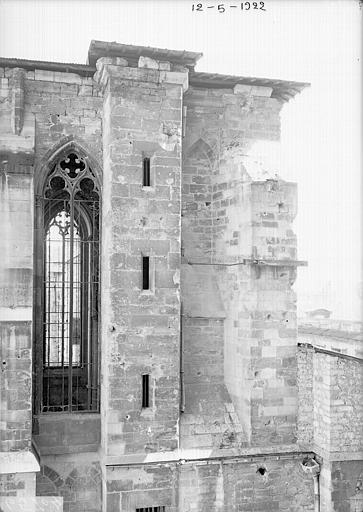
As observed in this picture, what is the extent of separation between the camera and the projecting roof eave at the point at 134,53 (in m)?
10.2

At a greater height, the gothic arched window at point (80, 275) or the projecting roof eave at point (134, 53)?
the projecting roof eave at point (134, 53)

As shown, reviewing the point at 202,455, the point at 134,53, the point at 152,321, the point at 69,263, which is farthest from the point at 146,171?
the point at 202,455

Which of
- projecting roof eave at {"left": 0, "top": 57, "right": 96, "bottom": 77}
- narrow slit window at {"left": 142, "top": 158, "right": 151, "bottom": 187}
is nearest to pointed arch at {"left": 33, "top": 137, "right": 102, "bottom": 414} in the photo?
narrow slit window at {"left": 142, "top": 158, "right": 151, "bottom": 187}

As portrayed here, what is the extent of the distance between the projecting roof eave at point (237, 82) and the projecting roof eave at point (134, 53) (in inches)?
20.1

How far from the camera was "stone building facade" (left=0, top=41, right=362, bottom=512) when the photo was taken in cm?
998

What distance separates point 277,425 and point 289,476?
3.10 ft

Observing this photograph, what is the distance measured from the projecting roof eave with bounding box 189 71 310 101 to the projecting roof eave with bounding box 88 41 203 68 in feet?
1.68

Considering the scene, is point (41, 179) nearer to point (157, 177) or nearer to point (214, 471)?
point (157, 177)

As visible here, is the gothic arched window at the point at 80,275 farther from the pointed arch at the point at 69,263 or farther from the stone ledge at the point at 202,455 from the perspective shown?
the stone ledge at the point at 202,455

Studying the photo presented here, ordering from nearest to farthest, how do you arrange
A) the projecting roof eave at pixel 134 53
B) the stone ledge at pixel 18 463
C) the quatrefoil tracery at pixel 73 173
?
the stone ledge at pixel 18 463
the projecting roof eave at pixel 134 53
the quatrefoil tracery at pixel 73 173

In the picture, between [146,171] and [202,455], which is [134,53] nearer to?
[146,171]

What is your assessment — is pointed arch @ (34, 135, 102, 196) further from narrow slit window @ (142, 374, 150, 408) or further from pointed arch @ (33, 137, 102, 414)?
narrow slit window @ (142, 374, 150, 408)

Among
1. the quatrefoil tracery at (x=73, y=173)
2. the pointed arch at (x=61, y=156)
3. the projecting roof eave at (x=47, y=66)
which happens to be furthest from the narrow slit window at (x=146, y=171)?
the projecting roof eave at (x=47, y=66)

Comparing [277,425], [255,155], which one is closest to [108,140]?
[255,155]
